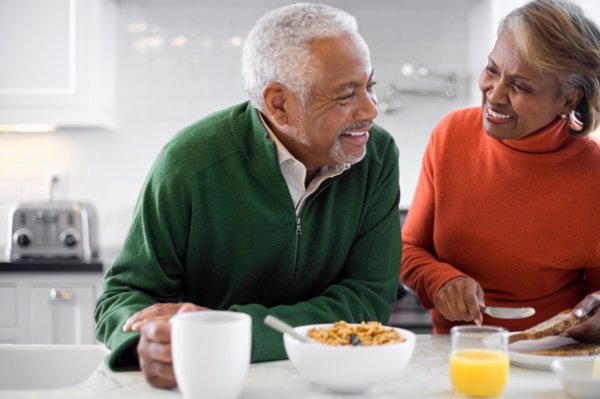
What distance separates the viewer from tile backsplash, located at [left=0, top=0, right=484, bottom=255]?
3682 millimetres

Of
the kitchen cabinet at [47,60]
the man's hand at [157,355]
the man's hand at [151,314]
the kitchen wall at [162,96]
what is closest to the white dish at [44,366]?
the man's hand at [151,314]

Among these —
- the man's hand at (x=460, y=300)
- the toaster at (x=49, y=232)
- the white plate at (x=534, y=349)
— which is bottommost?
the toaster at (x=49, y=232)

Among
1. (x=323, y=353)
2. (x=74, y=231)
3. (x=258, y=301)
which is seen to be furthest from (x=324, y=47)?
(x=74, y=231)

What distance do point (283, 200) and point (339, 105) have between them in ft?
0.71

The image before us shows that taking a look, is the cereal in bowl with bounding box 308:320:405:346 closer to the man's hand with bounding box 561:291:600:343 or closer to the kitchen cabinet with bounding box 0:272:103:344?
the man's hand with bounding box 561:291:600:343

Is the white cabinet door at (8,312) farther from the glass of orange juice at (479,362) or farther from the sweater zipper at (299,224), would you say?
the glass of orange juice at (479,362)

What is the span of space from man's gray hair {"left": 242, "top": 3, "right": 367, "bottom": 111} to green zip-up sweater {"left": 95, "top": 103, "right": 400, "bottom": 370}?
11cm

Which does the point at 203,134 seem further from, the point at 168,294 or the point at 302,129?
the point at 168,294

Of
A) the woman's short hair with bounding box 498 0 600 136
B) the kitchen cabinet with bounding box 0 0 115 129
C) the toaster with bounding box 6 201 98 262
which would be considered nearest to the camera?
the woman's short hair with bounding box 498 0 600 136

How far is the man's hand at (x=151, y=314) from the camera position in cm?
128

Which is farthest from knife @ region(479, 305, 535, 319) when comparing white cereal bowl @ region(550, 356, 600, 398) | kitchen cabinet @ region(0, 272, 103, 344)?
kitchen cabinet @ region(0, 272, 103, 344)

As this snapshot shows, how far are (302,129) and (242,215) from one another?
21 centimetres

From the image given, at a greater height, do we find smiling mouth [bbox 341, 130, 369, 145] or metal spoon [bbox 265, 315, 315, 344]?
smiling mouth [bbox 341, 130, 369, 145]

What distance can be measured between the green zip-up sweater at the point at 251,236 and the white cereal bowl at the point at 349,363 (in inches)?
10.3
